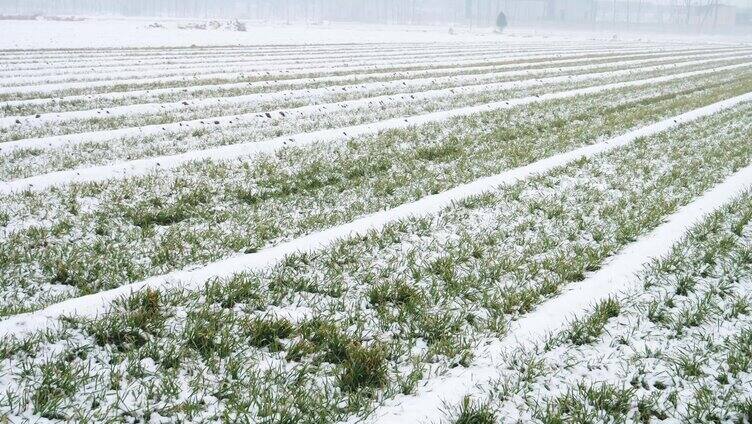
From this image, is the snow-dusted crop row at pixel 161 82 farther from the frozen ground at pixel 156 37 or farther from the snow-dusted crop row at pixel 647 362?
the frozen ground at pixel 156 37

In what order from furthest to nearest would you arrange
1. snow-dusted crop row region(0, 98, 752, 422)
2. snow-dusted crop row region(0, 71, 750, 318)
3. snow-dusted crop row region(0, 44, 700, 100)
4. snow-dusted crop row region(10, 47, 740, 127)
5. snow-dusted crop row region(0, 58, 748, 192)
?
snow-dusted crop row region(0, 44, 700, 100), snow-dusted crop row region(10, 47, 740, 127), snow-dusted crop row region(0, 58, 748, 192), snow-dusted crop row region(0, 71, 750, 318), snow-dusted crop row region(0, 98, 752, 422)

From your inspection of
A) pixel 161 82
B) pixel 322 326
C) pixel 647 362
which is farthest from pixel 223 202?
pixel 161 82

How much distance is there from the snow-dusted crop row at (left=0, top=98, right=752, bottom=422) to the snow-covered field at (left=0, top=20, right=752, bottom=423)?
2 centimetres

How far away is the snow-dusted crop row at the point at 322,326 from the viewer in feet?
9.30

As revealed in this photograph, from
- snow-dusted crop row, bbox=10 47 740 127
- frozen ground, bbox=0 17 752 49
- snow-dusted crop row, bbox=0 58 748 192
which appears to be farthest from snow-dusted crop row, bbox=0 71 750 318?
frozen ground, bbox=0 17 752 49

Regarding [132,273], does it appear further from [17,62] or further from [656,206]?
[17,62]

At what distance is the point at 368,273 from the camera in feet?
14.4

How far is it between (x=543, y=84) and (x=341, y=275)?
55.1 feet

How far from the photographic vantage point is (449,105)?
1384cm

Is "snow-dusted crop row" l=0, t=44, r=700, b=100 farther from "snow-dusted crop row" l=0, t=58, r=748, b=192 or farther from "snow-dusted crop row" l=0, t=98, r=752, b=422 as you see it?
"snow-dusted crop row" l=0, t=98, r=752, b=422

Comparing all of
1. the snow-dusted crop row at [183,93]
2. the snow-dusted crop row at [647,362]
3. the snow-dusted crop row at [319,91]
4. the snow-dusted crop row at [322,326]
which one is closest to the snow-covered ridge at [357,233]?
the snow-dusted crop row at [322,326]

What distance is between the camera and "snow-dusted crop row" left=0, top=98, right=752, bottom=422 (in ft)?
9.30

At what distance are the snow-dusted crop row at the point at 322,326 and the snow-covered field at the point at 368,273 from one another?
16 mm

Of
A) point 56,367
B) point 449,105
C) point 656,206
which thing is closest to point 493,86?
point 449,105
